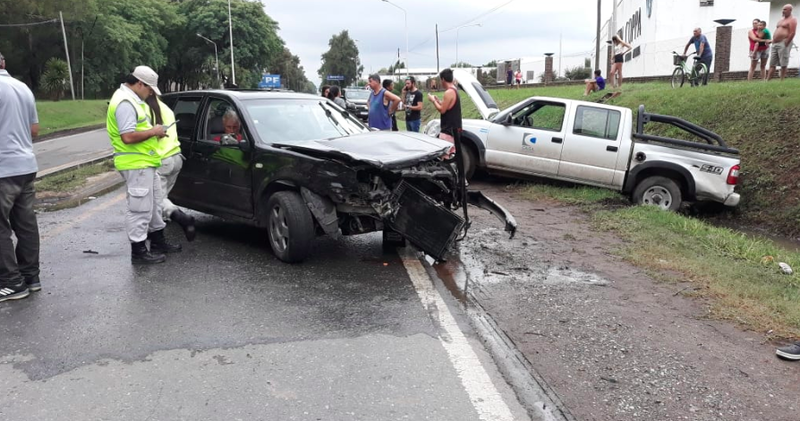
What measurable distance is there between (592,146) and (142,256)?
6.98 m

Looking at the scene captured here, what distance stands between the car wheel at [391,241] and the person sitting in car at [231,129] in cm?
180

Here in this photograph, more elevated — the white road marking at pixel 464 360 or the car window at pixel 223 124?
the car window at pixel 223 124

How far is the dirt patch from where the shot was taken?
3.50 m

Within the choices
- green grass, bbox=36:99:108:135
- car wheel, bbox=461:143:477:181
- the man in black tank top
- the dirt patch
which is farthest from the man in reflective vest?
green grass, bbox=36:99:108:135

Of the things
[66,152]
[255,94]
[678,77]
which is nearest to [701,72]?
[678,77]

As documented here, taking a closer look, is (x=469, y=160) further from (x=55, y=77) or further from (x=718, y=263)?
(x=55, y=77)

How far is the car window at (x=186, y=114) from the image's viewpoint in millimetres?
7249

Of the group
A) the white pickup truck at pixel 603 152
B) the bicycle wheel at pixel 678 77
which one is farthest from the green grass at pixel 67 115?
the bicycle wheel at pixel 678 77

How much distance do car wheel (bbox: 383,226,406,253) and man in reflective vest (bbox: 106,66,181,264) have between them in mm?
2208

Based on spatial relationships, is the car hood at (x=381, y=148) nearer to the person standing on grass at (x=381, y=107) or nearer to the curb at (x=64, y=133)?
the person standing on grass at (x=381, y=107)

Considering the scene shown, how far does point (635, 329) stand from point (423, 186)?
241 centimetres

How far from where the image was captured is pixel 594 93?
20.2m

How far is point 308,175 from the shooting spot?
19.0ft

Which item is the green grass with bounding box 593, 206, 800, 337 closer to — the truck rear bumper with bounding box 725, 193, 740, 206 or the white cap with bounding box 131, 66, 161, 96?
the truck rear bumper with bounding box 725, 193, 740, 206
